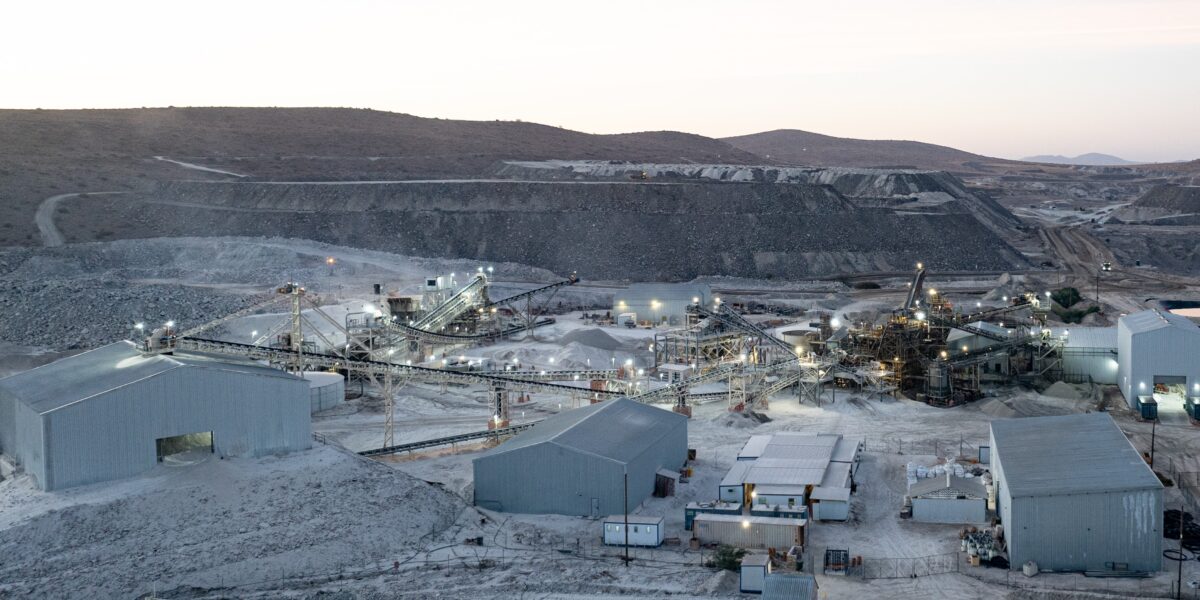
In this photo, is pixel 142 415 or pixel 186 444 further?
pixel 186 444

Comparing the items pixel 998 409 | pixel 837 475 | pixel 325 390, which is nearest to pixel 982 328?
pixel 998 409

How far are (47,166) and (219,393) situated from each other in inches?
3424

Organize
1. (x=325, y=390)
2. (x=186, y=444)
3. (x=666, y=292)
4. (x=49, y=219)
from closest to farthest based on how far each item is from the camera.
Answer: (x=186, y=444)
(x=325, y=390)
(x=666, y=292)
(x=49, y=219)

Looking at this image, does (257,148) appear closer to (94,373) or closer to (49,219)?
(49,219)

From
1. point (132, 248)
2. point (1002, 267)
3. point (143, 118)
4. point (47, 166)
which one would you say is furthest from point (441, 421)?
point (143, 118)

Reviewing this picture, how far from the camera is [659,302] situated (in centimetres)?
6400

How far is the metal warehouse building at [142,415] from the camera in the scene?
1131 inches

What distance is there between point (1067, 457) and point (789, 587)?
10.4 metres

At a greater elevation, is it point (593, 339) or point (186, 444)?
point (593, 339)

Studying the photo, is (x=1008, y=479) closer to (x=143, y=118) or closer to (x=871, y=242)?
(x=871, y=242)

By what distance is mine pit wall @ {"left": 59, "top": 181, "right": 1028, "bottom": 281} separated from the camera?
8519 cm

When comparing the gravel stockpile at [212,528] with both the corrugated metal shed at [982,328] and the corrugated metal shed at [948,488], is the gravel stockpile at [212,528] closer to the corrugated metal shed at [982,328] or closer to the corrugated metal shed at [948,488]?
the corrugated metal shed at [948,488]

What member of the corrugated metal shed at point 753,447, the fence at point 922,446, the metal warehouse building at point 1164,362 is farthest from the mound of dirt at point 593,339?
the metal warehouse building at point 1164,362

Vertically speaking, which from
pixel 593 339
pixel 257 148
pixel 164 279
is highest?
pixel 257 148
